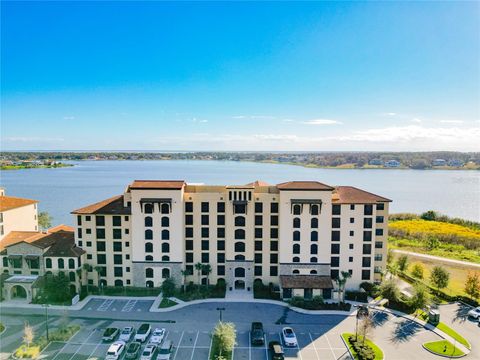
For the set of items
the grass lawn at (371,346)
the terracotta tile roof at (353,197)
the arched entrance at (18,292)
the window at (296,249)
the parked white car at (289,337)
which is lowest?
the grass lawn at (371,346)

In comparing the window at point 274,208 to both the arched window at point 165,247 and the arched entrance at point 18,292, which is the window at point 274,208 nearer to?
the arched window at point 165,247

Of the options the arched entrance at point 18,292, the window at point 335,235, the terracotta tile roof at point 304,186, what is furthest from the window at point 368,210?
the arched entrance at point 18,292

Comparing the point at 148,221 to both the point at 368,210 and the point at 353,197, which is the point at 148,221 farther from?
the point at 368,210

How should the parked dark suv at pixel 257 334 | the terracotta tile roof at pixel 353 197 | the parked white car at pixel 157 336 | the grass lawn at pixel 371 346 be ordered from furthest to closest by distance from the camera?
1. the terracotta tile roof at pixel 353 197
2. the parked dark suv at pixel 257 334
3. the parked white car at pixel 157 336
4. the grass lawn at pixel 371 346

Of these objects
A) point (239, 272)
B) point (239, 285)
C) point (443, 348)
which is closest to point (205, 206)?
point (239, 272)

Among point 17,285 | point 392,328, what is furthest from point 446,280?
point 17,285

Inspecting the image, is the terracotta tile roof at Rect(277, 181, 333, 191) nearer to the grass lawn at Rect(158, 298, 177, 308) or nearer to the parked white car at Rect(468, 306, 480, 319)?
the grass lawn at Rect(158, 298, 177, 308)

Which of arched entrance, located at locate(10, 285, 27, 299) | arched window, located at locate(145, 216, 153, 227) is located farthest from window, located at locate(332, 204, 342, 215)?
arched entrance, located at locate(10, 285, 27, 299)

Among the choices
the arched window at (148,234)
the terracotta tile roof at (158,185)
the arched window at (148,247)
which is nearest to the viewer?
the terracotta tile roof at (158,185)

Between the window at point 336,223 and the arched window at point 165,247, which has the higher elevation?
the window at point 336,223
